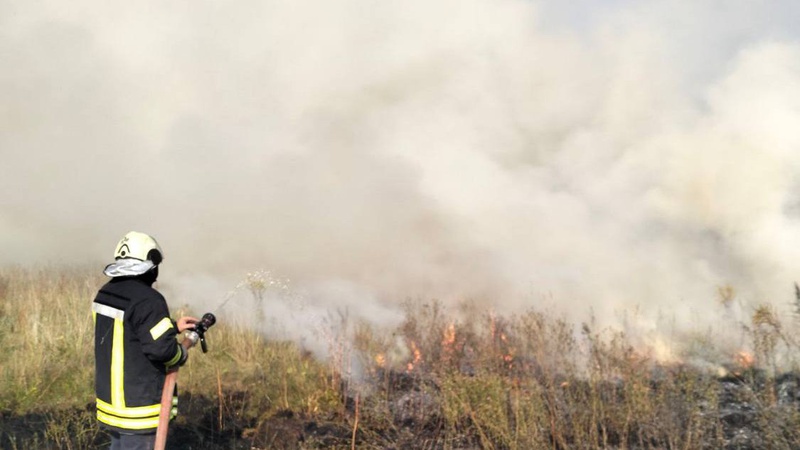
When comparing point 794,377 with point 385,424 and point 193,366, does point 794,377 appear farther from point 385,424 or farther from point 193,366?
point 193,366

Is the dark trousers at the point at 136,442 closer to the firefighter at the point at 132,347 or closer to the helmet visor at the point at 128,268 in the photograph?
the firefighter at the point at 132,347

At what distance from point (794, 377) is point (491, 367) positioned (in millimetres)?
3284

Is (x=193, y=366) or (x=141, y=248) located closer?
(x=141, y=248)

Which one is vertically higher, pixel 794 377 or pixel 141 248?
pixel 141 248

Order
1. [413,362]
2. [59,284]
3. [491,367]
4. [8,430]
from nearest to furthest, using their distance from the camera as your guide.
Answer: [8,430], [491,367], [413,362], [59,284]

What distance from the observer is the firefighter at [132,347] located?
3.73 meters

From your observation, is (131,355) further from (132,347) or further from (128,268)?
(128,268)

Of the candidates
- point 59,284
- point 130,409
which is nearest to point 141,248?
point 130,409

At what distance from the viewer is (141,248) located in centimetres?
386

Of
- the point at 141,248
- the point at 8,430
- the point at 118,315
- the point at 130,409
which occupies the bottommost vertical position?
the point at 8,430

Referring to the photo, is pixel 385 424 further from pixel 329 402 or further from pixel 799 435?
pixel 799 435

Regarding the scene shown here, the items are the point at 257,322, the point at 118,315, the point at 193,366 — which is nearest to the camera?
the point at 118,315

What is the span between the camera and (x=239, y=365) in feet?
28.3

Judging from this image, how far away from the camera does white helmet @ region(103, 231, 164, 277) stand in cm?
381
